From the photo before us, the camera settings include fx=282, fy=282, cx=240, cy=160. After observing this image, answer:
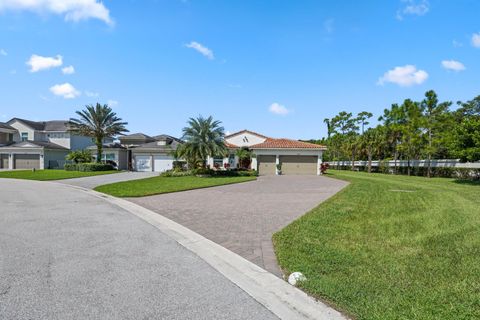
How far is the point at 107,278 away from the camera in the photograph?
4.04m

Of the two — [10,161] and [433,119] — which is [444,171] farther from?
[10,161]

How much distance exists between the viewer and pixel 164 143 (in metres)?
39.6

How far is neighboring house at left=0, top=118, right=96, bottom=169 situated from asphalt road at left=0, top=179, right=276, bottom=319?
128 feet

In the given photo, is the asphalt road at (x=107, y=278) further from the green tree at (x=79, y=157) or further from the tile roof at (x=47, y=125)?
the tile roof at (x=47, y=125)

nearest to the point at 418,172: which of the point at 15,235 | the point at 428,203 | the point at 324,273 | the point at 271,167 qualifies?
the point at 271,167

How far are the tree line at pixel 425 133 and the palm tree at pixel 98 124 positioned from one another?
118 feet

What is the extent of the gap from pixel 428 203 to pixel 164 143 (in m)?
34.2

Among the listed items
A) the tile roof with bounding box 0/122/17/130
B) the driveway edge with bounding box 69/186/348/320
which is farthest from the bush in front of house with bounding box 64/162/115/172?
the driveway edge with bounding box 69/186/348/320

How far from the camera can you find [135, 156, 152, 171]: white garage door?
37650 mm

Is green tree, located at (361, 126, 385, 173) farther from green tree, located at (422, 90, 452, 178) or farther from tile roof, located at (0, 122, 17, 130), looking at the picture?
tile roof, located at (0, 122, 17, 130)

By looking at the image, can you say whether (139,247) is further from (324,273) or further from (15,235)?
(324,273)

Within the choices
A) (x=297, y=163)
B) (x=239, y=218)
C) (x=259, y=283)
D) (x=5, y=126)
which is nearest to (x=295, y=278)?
(x=259, y=283)

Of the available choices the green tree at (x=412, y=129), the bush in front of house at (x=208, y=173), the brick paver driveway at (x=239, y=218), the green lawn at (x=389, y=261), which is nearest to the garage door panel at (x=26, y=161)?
the bush in front of house at (x=208, y=173)

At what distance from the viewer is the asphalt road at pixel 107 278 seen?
3.17 m
